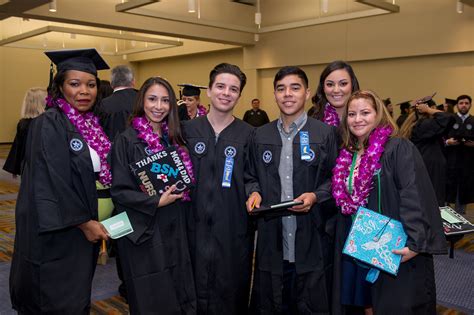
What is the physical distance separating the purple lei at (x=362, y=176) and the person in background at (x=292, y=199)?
98 millimetres

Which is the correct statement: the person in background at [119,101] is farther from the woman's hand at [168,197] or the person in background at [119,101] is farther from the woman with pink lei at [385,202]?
the woman with pink lei at [385,202]

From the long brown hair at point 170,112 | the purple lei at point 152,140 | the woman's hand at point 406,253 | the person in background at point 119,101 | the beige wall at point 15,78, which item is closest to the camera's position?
the woman's hand at point 406,253

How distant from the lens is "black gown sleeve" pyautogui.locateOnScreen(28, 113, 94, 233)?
2355 mm

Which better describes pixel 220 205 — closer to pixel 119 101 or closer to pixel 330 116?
pixel 330 116

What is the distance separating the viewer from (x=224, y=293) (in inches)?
108

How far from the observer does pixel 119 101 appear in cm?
426

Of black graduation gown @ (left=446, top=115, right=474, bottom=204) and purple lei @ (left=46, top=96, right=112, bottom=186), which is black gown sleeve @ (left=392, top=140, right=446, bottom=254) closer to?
purple lei @ (left=46, top=96, right=112, bottom=186)

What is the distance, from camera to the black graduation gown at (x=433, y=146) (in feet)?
20.4

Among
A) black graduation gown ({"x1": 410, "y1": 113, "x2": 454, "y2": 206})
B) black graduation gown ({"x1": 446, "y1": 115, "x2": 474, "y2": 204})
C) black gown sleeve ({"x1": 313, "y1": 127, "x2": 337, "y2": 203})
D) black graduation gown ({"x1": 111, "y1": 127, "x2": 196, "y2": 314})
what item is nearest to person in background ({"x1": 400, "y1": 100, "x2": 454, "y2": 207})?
black graduation gown ({"x1": 410, "y1": 113, "x2": 454, "y2": 206})

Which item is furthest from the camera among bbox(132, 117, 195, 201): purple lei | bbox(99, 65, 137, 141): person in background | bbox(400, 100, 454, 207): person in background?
bbox(400, 100, 454, 207): person in background

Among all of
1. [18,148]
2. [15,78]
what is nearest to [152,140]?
[18,148]

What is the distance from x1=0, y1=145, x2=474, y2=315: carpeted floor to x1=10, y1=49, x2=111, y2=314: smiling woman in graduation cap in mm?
1213

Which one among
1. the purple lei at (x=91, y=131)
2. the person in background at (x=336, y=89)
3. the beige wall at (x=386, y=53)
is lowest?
the purple lei at (x=91, y=131)

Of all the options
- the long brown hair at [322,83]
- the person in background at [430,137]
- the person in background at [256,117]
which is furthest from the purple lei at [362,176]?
the person in background at [256,117]
